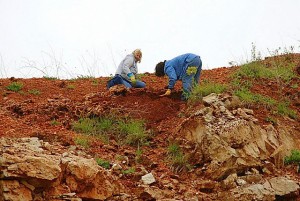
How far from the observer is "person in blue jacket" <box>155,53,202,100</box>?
9188 mm

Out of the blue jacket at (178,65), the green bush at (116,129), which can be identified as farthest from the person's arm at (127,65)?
the green bush at (116,129)

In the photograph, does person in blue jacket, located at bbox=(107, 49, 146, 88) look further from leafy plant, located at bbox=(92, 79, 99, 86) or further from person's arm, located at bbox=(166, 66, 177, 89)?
leafy plant, located at bbox=(92, 79, 99, 86)

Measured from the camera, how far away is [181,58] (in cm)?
952

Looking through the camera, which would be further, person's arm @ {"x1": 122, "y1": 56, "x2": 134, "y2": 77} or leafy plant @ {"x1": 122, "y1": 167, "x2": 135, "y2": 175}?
person's arm @ {"x1": 122, "y1": 56, "x2": 134, "y2": 77}

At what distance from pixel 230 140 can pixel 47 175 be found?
118 inches

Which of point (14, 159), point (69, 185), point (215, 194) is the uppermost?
point (14, 159)

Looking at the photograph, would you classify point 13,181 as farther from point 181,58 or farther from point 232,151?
point 181,58

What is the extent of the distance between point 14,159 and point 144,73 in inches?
295

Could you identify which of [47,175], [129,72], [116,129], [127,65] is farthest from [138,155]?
[127,65]

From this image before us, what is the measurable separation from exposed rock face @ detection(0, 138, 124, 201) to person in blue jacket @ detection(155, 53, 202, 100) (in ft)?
11.7

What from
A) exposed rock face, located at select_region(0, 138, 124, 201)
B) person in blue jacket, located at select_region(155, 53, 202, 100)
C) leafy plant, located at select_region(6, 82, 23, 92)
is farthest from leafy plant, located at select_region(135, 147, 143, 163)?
leafy plant, located at select_region(6, 82, 23, 92)

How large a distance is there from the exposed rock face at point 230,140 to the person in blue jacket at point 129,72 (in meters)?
2.40

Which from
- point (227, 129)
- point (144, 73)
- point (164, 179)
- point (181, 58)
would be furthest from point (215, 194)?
point (144, 73)

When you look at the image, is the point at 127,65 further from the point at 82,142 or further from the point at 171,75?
the point at 82,142
